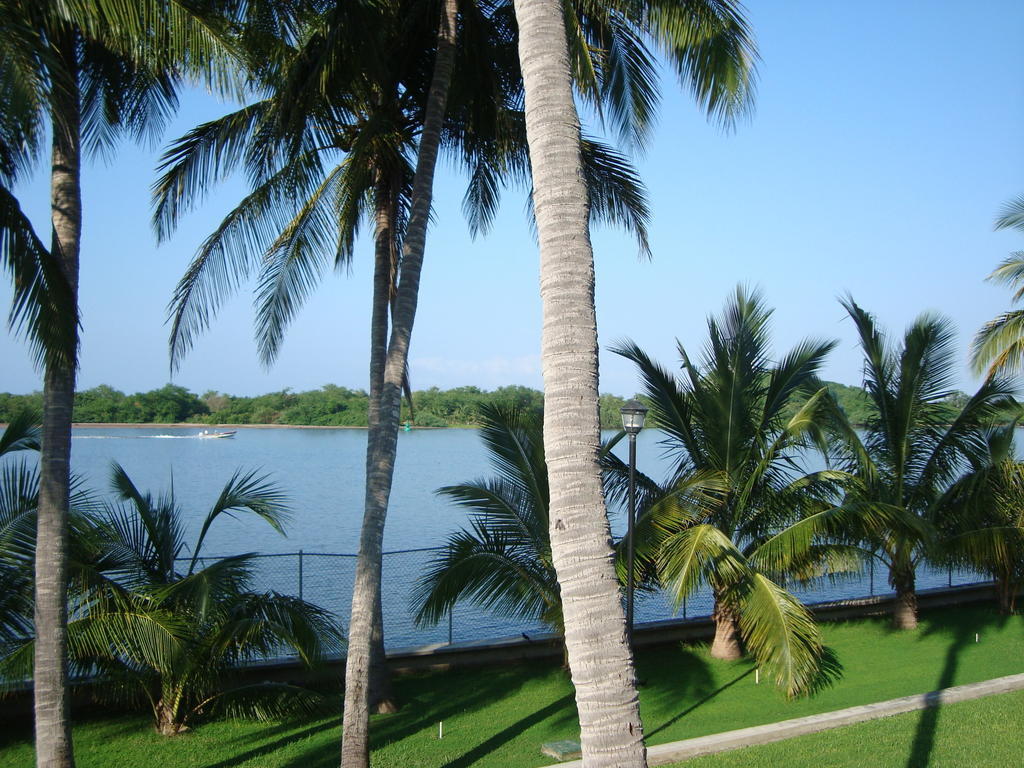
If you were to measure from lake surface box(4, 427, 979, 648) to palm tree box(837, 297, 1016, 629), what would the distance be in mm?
1442

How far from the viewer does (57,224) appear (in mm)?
7094

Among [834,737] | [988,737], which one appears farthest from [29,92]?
[988,737]

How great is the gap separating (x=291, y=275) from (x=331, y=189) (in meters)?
1.19

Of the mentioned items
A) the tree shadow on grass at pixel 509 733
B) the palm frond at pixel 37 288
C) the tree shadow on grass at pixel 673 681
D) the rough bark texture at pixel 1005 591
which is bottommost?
the tree shadow on grass at pixel 509 733

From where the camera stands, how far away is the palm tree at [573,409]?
3.04m

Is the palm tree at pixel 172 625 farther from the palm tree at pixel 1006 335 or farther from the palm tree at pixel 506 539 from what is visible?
the palm tree at pixel 1006 335

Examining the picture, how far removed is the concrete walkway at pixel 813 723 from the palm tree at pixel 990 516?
10.7ft

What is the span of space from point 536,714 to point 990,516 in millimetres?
7995

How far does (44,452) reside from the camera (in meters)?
6.89

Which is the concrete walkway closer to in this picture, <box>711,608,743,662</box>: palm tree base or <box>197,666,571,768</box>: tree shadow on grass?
<box>197,666,571,768</box>: tree shadow on grass

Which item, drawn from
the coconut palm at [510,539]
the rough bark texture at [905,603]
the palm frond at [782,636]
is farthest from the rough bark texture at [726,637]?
the rough bark texture at [905,603]

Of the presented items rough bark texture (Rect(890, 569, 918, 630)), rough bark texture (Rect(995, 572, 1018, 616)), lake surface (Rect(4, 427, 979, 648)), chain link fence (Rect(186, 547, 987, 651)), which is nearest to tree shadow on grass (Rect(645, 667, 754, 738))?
lake surface (Rect(4, 427, 979, 648))

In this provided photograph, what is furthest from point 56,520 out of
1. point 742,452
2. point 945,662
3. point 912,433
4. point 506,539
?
point 912,433

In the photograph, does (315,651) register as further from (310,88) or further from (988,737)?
(988,737)
